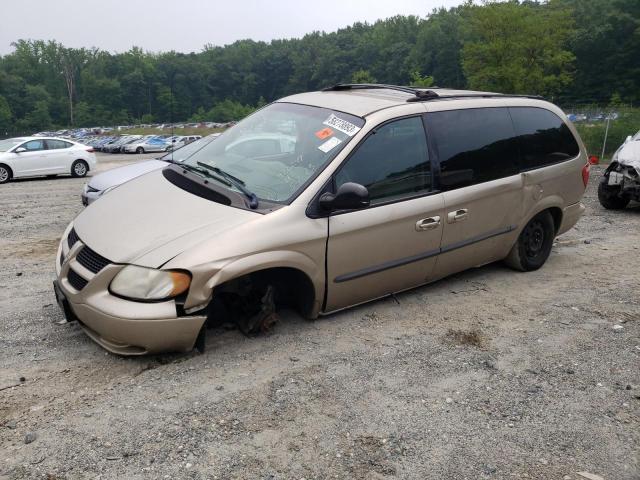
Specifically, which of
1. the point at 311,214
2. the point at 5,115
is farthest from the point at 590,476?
the point at 5,115

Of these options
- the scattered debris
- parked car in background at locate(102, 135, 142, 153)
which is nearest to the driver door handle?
the scattered debris

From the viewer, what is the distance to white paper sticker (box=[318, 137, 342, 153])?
4168mm

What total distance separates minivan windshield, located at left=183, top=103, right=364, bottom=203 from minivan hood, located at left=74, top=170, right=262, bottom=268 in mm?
335

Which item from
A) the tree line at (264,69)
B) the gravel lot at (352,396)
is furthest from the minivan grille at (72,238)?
the tree line at (264,69)

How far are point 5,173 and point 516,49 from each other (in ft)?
112

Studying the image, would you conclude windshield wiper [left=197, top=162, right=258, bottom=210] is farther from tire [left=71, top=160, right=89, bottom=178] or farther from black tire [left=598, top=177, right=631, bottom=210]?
tire [left=71, top=160, right=89, bottom=178]

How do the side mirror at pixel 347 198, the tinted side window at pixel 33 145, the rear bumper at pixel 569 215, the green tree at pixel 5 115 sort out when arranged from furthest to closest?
the green tree at pixel 5 115 → the tinted side window at pixel 33 145 → the rear bumper at pixel 569 215 → the side mirror at pixel 347 198

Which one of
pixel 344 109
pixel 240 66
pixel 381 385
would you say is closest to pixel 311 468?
pixel 381 385

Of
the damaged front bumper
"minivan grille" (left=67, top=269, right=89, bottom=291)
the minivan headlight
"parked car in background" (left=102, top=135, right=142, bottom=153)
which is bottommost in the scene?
"parked car in background" (left=102, top=135, right=142, bottom=153)

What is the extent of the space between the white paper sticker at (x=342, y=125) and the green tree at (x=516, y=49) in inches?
1494

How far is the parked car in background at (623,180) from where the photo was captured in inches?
355

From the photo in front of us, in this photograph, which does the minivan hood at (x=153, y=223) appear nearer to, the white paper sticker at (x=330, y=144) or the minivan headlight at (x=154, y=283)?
the minivan headlight at (x=154, y=283)

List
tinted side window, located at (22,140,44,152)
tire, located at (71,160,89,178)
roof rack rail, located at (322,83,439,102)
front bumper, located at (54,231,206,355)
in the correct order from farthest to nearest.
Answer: tire, located at (71,160,89,178) < tinted side window, located at (22,140,44,152) < roof rack rail, located at (322,83,439,102) < front bumper, located at (54,231,206,355)

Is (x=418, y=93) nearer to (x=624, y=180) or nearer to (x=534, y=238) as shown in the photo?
(x=534, y=238)
